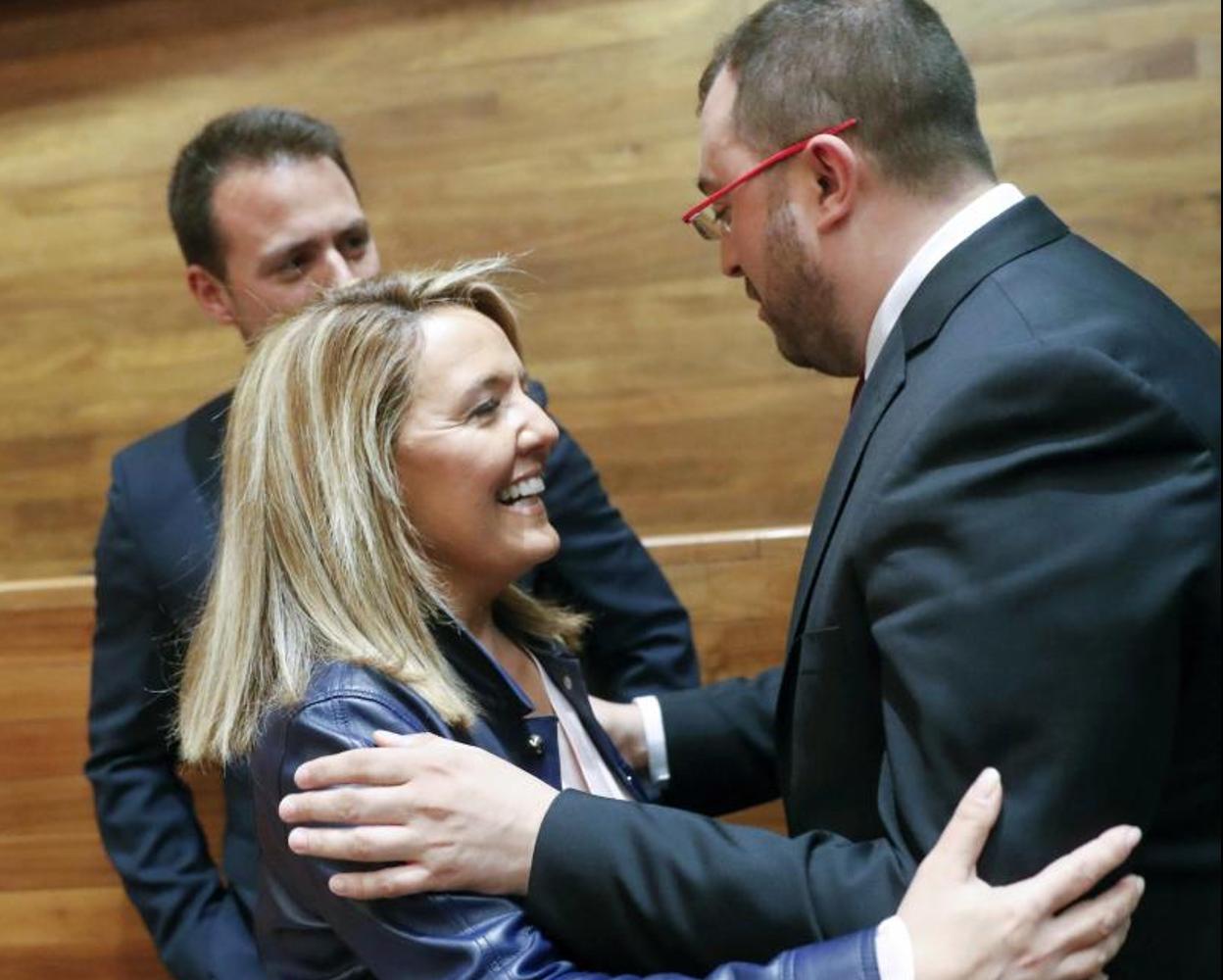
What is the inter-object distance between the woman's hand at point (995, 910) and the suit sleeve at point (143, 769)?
613 millimetres

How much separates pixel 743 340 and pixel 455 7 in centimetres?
56

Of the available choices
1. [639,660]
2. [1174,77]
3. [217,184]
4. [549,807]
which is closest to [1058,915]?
[549,807]

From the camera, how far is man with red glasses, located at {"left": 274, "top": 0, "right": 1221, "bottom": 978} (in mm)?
711

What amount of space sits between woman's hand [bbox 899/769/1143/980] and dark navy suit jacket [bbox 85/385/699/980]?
0.51 metres

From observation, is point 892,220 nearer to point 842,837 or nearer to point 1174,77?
point 842,837

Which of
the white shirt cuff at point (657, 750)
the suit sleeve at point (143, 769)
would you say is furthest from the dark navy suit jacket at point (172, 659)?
the white shirt cuff at point (657, 750)

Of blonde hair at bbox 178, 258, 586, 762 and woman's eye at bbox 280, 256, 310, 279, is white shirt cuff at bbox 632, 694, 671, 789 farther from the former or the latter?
woman's eye at bbox 280, 256, 310, 279

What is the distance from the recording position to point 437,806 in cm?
77

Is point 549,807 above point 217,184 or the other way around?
the other way around

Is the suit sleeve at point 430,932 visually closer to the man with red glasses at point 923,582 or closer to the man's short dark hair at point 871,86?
the man with red glasses at point 923,582

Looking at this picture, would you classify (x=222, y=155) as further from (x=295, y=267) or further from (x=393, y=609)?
(x=393, y=609)

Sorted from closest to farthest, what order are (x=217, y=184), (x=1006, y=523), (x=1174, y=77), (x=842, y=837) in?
(x=1006, y=523) < (x=842, y=837) < (x=217, y=184) < (x=1174, y=77)

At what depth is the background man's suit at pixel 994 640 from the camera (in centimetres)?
71

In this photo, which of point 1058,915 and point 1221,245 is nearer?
point 1058,915
